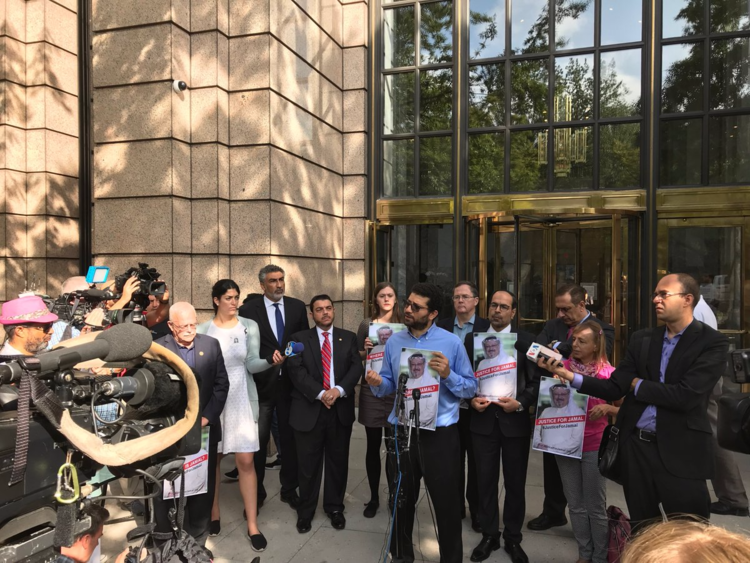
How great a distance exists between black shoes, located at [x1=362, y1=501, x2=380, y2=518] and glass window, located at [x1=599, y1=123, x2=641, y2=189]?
5.48 metres

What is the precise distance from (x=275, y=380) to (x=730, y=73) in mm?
7147

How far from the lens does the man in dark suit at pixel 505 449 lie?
4207mm

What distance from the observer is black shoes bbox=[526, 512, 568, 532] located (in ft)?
15.4

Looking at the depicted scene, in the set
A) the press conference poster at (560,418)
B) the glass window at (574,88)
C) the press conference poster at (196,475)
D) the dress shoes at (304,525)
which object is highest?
the glass window at (574,88)

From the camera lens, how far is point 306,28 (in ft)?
25.1

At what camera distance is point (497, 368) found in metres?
4.22

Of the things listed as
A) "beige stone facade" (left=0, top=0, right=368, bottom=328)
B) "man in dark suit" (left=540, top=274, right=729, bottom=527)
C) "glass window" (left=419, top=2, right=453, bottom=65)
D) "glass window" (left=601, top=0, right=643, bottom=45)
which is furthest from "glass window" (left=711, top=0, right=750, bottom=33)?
"man in dark suit" (left=540, top=274, right=729, bottom=527)

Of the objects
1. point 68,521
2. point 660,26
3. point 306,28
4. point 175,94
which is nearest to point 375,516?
point 68,521

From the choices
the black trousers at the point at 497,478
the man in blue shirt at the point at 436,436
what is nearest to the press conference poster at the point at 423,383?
the man in blue shirt at the point at 436,436

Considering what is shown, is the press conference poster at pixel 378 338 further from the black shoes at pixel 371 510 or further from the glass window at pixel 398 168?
the glass window at pixel 398 168

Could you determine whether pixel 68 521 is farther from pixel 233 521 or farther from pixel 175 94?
pixel 175 94

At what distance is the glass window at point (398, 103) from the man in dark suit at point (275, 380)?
406 centimetres

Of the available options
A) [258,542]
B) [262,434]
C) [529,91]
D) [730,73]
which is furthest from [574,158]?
[258,542]

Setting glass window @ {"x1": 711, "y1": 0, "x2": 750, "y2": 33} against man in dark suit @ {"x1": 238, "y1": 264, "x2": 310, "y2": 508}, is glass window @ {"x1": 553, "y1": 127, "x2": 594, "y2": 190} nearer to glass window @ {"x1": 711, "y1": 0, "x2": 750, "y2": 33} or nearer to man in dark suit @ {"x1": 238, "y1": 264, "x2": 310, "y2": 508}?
glass window @ {"x1": 711, "y1": 0, "x2": 750, "y2": 33}
